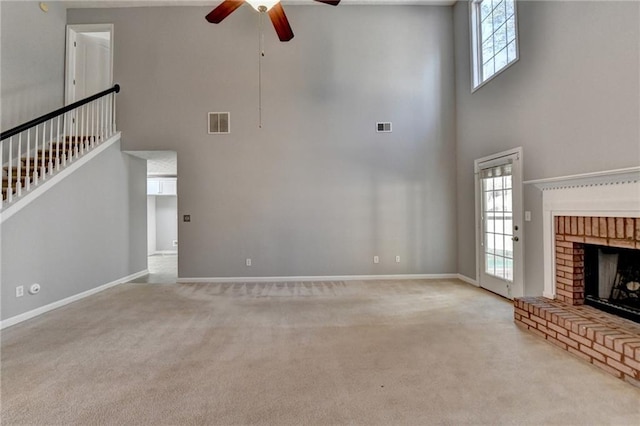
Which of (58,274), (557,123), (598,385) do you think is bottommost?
(598,385)

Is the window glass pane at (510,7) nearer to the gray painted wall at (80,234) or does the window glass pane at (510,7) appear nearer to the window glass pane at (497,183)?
the window glass pane at (497,183)

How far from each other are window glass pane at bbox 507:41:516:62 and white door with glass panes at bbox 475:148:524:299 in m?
1.24

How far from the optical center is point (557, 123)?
10.3 ft

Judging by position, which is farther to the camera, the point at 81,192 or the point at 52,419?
the point at 81,192

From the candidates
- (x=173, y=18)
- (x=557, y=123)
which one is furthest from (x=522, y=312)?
(x=173, y=18)

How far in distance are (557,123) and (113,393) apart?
14.9 ft

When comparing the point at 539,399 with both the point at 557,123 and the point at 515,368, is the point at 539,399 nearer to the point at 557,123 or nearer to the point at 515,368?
the point at 515,368

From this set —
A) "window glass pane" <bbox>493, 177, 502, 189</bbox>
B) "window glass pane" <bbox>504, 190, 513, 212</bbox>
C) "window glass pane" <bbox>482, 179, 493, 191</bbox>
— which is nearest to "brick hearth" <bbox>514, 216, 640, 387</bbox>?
"window glass pane" <bbox>504, 190, 513, 212</bbox>

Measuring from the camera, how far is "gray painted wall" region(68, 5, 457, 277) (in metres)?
Answer: 5.14

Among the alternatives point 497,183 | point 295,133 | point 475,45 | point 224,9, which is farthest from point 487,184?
point 224,9

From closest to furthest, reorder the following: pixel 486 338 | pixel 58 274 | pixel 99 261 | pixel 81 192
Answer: pixel 486 338 < pixel 58 274 < pixel 81 192 < pixel 99 261

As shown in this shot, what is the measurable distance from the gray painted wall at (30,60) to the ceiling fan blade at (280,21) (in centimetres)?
425

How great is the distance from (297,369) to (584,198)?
294 cm

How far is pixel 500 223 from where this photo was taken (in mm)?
4109
